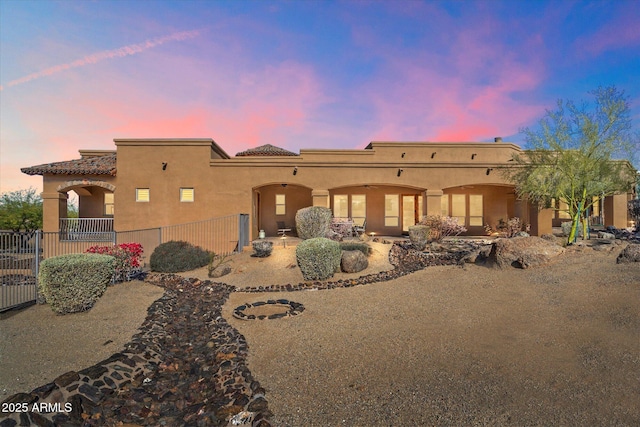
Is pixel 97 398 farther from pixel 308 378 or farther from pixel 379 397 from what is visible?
pixel 379 397

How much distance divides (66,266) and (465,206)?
63.9 ft

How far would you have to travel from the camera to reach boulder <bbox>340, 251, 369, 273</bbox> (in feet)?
36.5

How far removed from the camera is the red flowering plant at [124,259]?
10.1m

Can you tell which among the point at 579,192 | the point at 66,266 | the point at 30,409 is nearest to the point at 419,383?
the point at 30,409

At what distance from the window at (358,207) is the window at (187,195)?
8798 millimetres

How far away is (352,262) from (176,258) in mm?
6304

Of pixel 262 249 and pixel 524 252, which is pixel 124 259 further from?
pixel 524 252

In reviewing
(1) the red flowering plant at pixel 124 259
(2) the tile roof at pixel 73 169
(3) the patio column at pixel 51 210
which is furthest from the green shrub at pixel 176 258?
(3) the patio column at pixel 51 210

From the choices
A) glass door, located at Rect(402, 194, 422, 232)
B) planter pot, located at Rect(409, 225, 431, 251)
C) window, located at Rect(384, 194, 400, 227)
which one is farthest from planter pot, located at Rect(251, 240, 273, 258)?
glass door, located at Rect(402, 194, 422, 232)

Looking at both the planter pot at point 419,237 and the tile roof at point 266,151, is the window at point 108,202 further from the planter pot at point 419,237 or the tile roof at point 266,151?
the planter pot at point 419,237

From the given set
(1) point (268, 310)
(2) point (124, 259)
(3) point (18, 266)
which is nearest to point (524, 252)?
(1) point (268, 310)

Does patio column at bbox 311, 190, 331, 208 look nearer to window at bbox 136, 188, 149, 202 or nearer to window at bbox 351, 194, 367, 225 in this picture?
window at bbox 351, 194, 367, 225

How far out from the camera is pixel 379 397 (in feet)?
13.7

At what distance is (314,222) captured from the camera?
1419 centimetres
